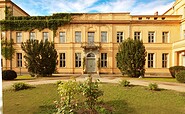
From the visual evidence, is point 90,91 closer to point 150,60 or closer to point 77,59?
point 77,59

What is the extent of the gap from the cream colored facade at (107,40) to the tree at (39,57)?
16.9 feet

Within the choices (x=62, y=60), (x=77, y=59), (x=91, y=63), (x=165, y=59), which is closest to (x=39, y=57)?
(x=62, y=60)

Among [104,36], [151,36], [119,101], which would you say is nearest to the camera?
[119,101]

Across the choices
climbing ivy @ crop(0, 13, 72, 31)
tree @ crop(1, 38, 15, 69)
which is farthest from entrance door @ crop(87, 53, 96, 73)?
tree @ crop(1, 38, 15, 69)

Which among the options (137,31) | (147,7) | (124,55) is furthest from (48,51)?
(137,31)

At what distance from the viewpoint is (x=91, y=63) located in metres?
16.6

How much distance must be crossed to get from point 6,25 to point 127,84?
15.0 metres

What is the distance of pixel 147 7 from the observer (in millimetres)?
6008

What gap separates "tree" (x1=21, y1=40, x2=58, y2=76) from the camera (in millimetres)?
10805

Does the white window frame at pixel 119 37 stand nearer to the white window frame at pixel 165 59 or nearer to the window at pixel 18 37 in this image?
the white window frame at pixel 165 59

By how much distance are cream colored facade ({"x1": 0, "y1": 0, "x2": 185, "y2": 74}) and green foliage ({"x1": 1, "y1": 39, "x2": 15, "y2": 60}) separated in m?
0.42

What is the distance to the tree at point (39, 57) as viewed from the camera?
10.8m

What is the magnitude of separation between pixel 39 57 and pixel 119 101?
24.2 feet

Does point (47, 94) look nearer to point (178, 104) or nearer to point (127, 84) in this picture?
point (127, 84)
